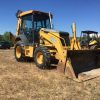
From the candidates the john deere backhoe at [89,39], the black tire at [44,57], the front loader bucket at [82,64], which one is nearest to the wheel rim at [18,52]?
the black tire at [44,57]

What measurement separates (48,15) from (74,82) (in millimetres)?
5842

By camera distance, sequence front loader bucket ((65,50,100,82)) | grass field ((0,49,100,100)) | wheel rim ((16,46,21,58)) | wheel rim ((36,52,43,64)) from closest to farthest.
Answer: grass field ((0,49,100,100))
front loader bucket ((65,50,100,82))
wheel rim ((36,52,43,64))
wheel rim ((16,46,21,58))

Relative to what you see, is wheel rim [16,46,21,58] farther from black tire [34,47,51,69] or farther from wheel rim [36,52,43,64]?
black tire [34,47,51,69]

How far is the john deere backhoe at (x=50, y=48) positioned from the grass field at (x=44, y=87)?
0.65m

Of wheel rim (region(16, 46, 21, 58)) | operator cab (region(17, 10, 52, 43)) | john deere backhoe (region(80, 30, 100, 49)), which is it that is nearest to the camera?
operator cab (region(17, 10, 52, 43))

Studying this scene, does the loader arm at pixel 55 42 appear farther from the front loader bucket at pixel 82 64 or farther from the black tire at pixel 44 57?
the black tire at pixel 44 57

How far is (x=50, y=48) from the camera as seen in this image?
1174 centimetres

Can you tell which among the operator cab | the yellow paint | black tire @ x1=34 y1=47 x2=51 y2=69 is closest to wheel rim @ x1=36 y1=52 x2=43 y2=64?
black tire @ x1=34 y1=47 x2=51 y2=69

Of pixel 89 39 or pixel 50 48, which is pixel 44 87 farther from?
pixel 89 39

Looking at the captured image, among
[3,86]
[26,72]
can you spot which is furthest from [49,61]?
[3,86]

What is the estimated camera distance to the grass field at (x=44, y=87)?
6.92 meters

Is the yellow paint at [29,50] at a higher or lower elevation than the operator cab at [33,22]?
lower

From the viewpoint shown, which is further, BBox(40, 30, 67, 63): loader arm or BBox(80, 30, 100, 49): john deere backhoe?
BBox(80, 30, 100, 49): john deere backhoe

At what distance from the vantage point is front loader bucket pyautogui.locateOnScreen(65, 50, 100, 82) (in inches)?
379
